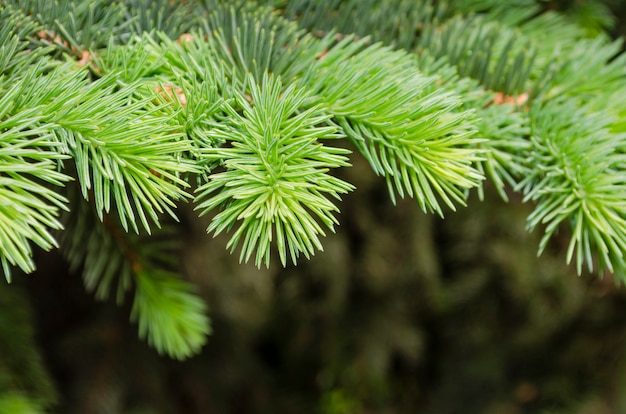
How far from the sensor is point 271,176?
35 centimetres

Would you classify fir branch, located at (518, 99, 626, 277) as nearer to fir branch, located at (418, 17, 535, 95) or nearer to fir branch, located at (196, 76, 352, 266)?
fir branch, located at (418, 17, 535, 95)

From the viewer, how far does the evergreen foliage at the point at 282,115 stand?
344 mm

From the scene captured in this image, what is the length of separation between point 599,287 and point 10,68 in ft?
3.80

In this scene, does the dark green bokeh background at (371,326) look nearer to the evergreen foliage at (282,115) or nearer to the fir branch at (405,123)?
the evergreen foliage at (282,115)

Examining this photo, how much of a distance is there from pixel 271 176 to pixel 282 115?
5 cm

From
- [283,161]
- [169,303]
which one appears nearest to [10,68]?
[283,161]

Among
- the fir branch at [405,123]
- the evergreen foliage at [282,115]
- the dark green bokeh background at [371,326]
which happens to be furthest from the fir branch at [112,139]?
the dark green bokeh background at [371,326]

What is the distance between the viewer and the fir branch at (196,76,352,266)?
34 cm

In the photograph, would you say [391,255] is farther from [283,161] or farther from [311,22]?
[283,161]

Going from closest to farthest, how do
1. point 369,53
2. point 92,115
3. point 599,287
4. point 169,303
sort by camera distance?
point 92,115, point 369,53, point 169,303, point 599,287

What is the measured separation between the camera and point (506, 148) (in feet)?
1.56

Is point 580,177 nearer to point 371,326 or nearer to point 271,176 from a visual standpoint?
point 271,176

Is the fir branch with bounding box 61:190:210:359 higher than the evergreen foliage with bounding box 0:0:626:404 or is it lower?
lower

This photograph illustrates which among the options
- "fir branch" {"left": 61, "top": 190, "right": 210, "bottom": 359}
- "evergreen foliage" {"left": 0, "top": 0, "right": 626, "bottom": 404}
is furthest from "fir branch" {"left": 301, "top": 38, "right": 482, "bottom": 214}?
"fir branch" {"left": 61, "top": 190, "right": 210, "bottom": 359}
